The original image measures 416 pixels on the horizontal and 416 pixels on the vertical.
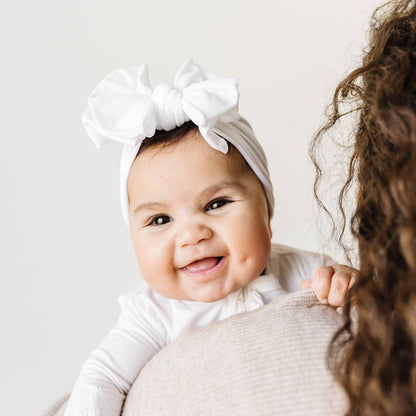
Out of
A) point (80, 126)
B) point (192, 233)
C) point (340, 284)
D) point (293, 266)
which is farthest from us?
point (80, 126)

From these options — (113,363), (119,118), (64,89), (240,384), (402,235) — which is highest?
(64,89)

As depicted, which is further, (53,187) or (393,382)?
(53,187)

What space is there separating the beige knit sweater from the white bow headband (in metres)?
0.43

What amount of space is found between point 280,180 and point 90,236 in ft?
2.42

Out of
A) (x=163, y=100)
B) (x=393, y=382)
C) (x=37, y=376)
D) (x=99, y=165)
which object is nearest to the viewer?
(x=393, y=382)

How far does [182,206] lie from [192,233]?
6 cm

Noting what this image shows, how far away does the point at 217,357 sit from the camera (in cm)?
87

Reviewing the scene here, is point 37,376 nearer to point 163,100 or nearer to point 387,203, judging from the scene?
point 163,100

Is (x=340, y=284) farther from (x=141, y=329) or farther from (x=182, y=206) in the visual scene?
(x=141, y=329)

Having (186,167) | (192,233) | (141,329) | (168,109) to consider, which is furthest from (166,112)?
(141,329)

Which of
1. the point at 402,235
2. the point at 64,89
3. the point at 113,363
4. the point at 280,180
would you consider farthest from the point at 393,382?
the point at 64,89

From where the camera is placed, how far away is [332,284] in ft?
3.18

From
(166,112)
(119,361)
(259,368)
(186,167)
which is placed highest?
(166,112)

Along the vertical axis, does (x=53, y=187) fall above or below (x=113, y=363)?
above
